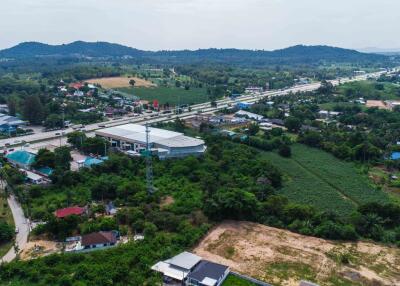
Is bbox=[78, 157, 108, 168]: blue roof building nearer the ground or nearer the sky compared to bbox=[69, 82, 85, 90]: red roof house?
nearer the ground

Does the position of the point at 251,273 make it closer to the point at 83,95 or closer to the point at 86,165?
the point at 86,165

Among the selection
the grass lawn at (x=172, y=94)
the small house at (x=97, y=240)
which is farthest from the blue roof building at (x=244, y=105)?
the small house at (x=97, y=240)

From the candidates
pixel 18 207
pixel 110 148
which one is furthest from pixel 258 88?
pixel 18 207

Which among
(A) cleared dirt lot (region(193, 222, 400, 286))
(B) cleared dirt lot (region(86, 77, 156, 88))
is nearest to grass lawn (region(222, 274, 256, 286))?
(A) cleared dirt lot (region(193, 222, 400, 286))

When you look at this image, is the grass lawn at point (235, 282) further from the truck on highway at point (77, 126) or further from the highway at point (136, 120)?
the truck on highway at point (77, 126)

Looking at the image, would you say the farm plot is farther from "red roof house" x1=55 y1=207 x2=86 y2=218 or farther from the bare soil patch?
the bare soil patch
